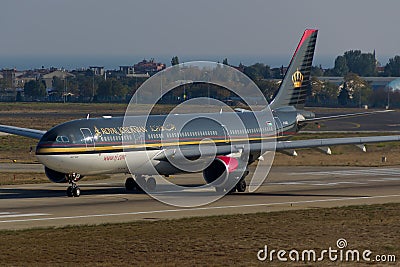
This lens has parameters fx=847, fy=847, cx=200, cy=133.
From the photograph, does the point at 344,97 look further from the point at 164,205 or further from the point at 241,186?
the point at 164,205

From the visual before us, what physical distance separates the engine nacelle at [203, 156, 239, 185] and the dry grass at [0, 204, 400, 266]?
336 inches

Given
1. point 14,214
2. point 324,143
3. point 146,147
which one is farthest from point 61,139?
point 324,143

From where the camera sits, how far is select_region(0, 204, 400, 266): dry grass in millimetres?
27578

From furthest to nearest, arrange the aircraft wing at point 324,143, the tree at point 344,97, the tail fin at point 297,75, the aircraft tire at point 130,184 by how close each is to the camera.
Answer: the tree at point 344,97, the tail fin at point 297,75, the aircraft tire at point 130,184, the aircraft wing at point 324,143

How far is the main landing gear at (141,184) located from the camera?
Result: 48.7 metres

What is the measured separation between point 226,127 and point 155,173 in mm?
5870

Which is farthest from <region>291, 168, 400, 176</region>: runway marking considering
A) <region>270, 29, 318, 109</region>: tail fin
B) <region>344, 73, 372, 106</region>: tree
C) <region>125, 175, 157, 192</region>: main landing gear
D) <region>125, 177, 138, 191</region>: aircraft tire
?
<region>344, 73, 372, 106</region>: tree

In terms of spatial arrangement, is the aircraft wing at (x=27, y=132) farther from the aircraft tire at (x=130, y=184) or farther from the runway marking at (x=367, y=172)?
the runway marking at (x=367, y=172)

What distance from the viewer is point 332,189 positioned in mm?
49344

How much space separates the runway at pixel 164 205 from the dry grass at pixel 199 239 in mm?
2773

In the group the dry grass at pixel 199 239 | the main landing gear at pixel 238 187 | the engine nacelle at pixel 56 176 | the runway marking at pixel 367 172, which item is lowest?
the dry grass at pixel 199 239

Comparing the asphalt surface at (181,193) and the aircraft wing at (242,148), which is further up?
the aircraft wing at (242,148)

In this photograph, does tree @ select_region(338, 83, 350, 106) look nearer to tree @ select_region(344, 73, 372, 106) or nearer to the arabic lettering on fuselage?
tree @ select_region(344, 73, 372, 106)

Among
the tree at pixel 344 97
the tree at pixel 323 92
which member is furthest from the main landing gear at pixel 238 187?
the tree at pixel 323 92
